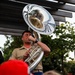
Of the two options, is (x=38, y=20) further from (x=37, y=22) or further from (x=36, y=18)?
(x=37, y=22)

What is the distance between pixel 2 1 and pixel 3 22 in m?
2.05

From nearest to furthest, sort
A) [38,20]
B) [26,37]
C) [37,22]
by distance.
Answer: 1. [26,37]
2. [37,22]
3. [38,20]

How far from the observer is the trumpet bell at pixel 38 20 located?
3630 millimetres

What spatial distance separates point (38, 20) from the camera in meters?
3.94

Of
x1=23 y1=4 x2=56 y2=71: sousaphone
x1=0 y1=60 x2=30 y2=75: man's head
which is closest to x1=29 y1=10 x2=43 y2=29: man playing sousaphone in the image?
x1=23 y1=4 x2=56 y2=71: sousaphone

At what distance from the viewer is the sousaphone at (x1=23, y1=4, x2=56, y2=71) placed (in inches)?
130

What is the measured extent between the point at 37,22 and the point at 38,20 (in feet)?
0.52

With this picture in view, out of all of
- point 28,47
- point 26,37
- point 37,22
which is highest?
point 37,22

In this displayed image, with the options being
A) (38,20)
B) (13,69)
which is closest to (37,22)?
(38,20)

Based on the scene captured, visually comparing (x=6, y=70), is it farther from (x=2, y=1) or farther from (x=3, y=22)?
(x=3, y=22)

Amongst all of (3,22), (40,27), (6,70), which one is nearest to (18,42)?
(3,22)

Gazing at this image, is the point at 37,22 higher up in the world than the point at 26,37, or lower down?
higher up

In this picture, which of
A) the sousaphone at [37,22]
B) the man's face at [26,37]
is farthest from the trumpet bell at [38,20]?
the man's face at [26,37]

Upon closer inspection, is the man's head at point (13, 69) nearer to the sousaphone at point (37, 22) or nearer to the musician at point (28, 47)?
the sousaphone at point (37, 22)
